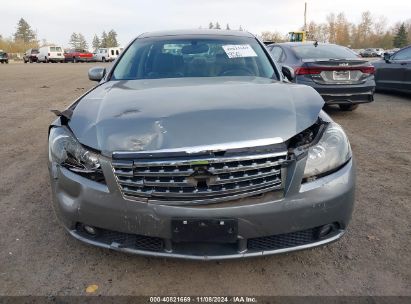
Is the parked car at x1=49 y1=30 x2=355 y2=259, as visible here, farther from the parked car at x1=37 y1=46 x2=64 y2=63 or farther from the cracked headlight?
the parked car at x1=37 y1=46 x2=64 y2=63

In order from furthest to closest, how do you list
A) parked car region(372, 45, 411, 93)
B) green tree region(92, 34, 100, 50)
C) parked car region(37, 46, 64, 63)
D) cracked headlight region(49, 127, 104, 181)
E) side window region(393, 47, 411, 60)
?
green tree region(92, 34, 100, 50)
parked car region(37, 46, 64, 63)
side window region(393, 47, 411, 60)
parked car region(372, 45, 411, 93)
cracked headlight region(49, 127, 104, 181)

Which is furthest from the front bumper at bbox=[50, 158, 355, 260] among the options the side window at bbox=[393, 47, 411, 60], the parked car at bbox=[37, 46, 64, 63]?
the parked car at bbox=[37, 46, 64, 63]

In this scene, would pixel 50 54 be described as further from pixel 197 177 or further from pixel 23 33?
pixel 23 33

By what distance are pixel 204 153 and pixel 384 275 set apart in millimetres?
1394

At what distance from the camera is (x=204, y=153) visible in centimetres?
209

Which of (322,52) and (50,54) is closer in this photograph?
(322,52)

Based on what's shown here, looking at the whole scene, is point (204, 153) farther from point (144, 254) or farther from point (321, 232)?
point (321, 232)

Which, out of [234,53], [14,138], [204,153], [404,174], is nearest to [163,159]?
[204,153]

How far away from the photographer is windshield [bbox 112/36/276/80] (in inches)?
142

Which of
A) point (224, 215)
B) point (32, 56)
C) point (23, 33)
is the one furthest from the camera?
point (23, 33)

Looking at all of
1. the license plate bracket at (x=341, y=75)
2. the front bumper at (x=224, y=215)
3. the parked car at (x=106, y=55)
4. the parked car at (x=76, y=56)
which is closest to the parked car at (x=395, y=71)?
the license plate bracket at (x=341, y=75)

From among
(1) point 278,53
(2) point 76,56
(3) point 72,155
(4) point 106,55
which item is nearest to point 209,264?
(3) point 72,155

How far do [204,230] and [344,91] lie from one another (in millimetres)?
5663

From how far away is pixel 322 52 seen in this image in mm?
7711
